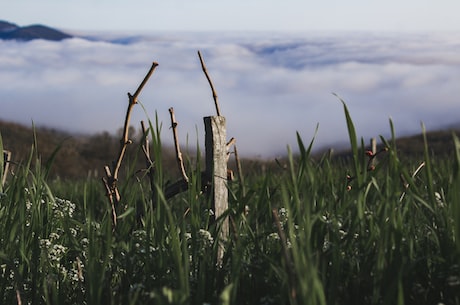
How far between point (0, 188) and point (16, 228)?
0.46 meters

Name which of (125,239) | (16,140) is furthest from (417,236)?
(16,140)

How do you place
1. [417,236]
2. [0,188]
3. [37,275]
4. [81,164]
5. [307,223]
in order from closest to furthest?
1. [307,223]
2. [417,236]
3. [37,275]
4. [0,188]
5. [81,164]

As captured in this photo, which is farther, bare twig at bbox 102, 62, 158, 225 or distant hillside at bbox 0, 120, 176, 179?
distant hillside at bbox 0, 120, 176, 179

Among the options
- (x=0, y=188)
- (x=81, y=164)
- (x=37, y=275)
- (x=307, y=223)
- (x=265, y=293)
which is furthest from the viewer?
(x=81, y=164)

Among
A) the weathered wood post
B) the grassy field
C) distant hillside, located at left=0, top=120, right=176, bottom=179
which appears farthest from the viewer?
distant hillside, located at left=0, top=120, right=176, bottom=179

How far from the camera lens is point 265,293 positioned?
3.05 meters

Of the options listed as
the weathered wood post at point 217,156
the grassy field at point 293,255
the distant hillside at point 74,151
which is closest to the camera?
the grassy field at point 293,255

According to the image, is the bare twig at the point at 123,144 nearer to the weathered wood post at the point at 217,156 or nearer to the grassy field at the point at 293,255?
the weathered wood post at the point at 217,156

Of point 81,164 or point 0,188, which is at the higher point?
point 0,188

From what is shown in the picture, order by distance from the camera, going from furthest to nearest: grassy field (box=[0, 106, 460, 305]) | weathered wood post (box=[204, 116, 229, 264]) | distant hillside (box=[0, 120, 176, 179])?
distant hillside (box=[0, 120, 176, 179])
weathered wood post (box=[204, 116, 229, 264])
grassy field (box=[0, 106, 460, 305])

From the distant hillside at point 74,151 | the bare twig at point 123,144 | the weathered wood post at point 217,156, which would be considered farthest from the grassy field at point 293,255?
the distant hillside at point 74,151

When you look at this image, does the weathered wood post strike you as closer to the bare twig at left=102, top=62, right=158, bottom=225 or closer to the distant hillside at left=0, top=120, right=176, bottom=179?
the bare twig at left=102, top=62, right=158, bottom=225

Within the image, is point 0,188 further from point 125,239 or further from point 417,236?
point 417,236

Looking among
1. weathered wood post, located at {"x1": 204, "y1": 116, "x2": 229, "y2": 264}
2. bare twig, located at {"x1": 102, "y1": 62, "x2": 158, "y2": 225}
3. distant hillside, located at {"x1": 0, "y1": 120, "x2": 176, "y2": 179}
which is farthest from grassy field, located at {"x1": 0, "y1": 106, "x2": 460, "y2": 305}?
distant hillside, located at {"x1": 0, "y1": 120, "x2": 176, "y2": 179}
